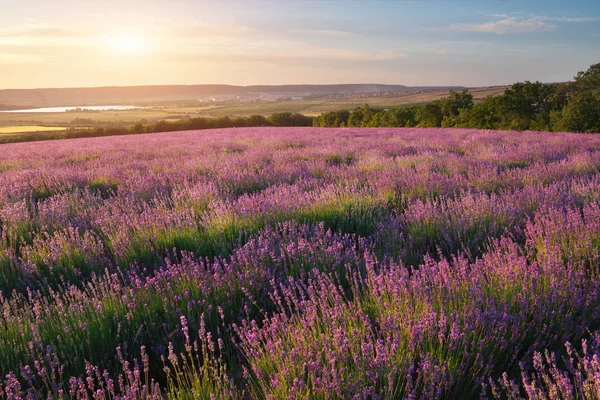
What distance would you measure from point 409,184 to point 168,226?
3.03 metres

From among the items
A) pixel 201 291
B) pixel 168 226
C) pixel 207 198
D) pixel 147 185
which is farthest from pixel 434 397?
pixel 147 185

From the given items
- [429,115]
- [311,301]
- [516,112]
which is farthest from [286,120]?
[311,301]

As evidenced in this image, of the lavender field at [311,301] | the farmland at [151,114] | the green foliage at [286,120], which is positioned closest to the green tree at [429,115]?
the green foliage at [286,120]

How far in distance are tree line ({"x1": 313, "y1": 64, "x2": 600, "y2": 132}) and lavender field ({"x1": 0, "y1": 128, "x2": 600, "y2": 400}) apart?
99.2 ft

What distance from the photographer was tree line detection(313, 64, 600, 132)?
2938 cm

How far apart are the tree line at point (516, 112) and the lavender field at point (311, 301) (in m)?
30.2

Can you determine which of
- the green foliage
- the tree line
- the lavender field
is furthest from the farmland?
the lavender field

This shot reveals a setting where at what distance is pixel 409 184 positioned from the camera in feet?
17.0

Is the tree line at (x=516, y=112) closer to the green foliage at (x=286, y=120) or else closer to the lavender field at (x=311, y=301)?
the green foliage at (x=286, y=120)

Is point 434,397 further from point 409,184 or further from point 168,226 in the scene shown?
point 409,184

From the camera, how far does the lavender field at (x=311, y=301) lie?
167cm

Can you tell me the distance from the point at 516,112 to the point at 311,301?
38.0 m

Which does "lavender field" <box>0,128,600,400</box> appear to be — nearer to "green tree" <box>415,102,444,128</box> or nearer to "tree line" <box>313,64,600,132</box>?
"tree line" <box>313,64,600,132</box>

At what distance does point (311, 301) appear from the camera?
2.26m
